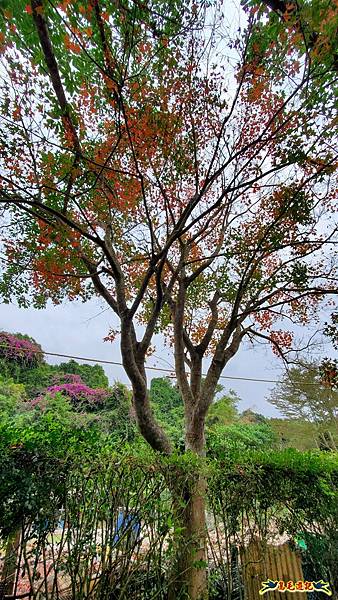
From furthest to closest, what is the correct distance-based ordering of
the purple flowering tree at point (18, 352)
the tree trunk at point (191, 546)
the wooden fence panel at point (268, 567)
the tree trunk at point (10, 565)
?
1. the purple flowering tree at point (18, 352)
2. the wooden fence panel at point (268, 567)
3. the tree trunk at point (191, 546)
4. the tree trunk at point (10, 565)

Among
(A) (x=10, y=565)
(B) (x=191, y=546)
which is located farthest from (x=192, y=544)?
(A) (x=10, y=565)

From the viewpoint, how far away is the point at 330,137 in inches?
136

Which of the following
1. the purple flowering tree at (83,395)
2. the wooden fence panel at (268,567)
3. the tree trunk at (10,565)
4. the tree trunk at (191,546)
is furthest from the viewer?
the purple flowering tree at (83,395)

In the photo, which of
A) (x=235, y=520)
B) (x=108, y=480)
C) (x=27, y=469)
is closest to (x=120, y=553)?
(x=108, y=480)

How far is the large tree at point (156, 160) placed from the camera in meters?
2.67

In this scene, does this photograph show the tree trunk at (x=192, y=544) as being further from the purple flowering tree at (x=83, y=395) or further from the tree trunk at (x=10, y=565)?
the purple flowering tree at (x=83, y=395)
